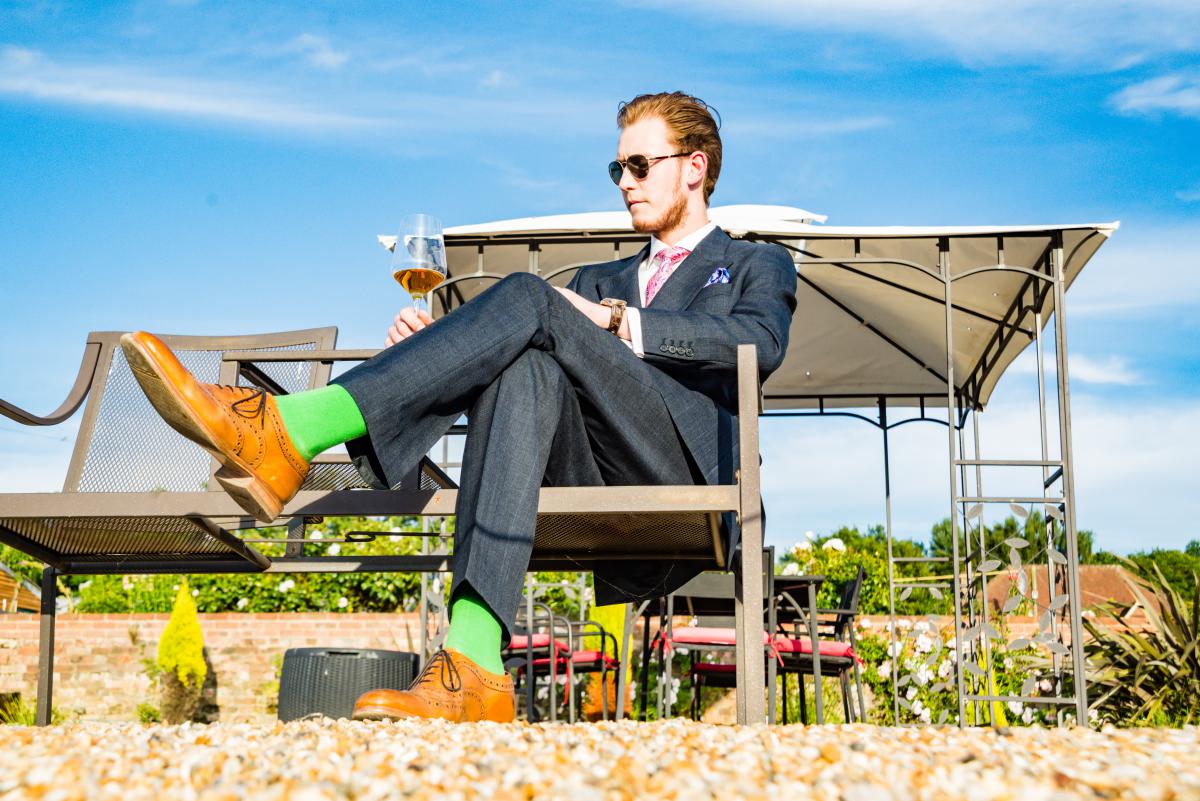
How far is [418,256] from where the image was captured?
2650mm

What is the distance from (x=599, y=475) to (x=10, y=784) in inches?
56.5

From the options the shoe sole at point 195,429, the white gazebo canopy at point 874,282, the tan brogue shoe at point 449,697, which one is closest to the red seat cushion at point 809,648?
the white gazebo canopy at point 874,282

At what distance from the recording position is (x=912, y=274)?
21.9 feet

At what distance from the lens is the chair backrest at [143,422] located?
11.2ft

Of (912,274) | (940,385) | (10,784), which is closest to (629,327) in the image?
(10,784)

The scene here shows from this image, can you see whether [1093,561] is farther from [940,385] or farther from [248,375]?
[248,375]

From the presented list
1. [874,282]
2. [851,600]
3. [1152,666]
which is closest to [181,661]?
[851,600]

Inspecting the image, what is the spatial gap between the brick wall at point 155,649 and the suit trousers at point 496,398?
569 centimetres

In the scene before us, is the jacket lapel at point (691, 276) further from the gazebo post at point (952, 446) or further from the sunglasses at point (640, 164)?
the gazebo post at point (952, 446)

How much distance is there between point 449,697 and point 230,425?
58 cm

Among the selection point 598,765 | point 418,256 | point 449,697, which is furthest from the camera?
point 418,256

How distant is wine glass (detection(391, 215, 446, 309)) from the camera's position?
2.65 m

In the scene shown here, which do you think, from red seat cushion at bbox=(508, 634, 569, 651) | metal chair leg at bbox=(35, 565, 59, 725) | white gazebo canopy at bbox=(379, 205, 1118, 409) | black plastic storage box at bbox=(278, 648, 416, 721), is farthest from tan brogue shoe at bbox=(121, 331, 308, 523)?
black plastic storage box at bbox=(278, 648, 416, 721)

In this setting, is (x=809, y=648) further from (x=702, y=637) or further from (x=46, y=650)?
(x=46, y=650)
